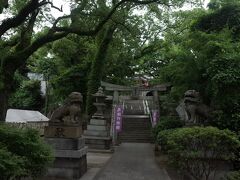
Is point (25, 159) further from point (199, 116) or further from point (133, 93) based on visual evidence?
point (133, 93)

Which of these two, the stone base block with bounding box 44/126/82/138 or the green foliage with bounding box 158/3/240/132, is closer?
the stone base block with bounding box 44/126/82/138

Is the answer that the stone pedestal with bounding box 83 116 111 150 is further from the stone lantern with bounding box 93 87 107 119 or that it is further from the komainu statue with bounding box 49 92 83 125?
the komainu statue with bounding box 49 92 83 125

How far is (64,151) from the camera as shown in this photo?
1107 centimetres

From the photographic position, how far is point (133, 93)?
93.2 feet

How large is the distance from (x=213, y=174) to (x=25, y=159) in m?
6.05

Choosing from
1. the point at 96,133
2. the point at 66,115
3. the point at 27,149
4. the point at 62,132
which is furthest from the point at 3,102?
the point at 96,133

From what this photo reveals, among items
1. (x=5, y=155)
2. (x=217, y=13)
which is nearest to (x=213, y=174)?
(x=5, y=155)

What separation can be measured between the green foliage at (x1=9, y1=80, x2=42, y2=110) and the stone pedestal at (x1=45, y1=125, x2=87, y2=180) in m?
28.8

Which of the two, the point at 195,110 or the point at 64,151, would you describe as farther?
the point at 195,110

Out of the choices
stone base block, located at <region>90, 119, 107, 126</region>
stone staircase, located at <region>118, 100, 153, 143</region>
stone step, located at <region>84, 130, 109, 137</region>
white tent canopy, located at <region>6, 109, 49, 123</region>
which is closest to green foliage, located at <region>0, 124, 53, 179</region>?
stone step, located at <region>84, 130, 109, 137</region>

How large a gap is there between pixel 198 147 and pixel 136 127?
22404 mm

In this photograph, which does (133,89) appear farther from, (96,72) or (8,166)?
(8,166)

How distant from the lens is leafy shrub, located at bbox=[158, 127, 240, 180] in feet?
27.2

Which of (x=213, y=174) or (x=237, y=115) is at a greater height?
(x=237, y=115)
